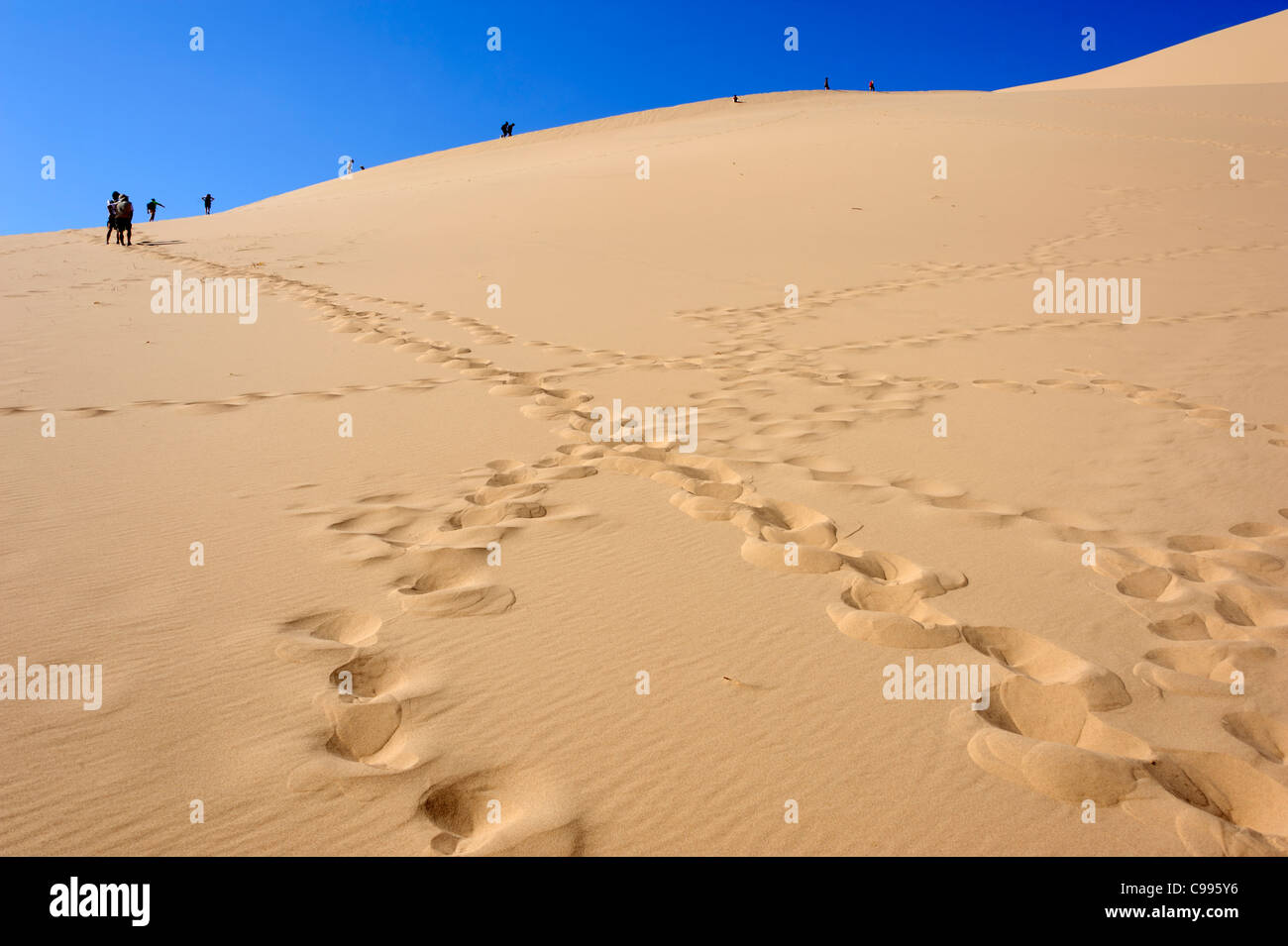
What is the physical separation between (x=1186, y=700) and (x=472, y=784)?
182 centimetres

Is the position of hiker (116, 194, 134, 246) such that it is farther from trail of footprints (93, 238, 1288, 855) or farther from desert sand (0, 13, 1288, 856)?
trail of footprints (93, 238, 1288, 855)

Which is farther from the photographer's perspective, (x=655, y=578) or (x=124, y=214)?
(x=124, y=214)

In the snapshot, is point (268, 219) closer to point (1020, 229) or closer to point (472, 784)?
point (1020, 229)

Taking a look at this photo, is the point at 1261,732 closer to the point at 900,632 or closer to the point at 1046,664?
the point at 1046,664

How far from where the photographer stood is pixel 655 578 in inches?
107

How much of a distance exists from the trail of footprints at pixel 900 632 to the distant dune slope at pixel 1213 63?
41.2 meters

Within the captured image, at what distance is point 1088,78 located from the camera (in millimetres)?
44062

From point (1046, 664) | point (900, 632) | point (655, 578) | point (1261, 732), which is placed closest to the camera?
point (1261, 732)

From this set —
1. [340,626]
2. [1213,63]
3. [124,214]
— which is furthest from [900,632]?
[1213,63]

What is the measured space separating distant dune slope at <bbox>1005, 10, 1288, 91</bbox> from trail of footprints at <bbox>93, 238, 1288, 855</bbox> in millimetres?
41209

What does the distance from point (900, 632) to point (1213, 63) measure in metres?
52.5

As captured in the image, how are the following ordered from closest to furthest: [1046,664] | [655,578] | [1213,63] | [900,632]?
[1046,664], [900,632], [655,578], [1213,63]

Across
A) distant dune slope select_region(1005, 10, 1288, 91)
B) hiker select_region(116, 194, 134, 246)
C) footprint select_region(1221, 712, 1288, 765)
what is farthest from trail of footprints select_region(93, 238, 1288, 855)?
distant dune slope select_region(1005, 10, 1288, 91)

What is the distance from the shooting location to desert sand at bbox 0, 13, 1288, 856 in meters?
1.69
